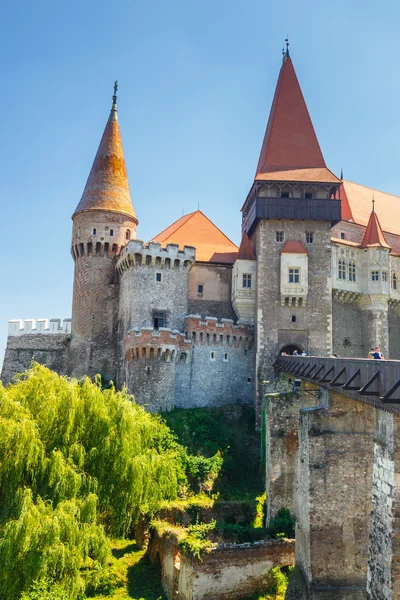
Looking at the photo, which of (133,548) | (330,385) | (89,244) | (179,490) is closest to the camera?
(330,385)

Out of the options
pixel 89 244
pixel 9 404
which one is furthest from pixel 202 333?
pixel 9 404

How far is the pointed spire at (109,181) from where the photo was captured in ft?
115

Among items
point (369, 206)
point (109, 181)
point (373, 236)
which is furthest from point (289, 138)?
point (109, 181)

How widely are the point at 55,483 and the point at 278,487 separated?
29.7ft

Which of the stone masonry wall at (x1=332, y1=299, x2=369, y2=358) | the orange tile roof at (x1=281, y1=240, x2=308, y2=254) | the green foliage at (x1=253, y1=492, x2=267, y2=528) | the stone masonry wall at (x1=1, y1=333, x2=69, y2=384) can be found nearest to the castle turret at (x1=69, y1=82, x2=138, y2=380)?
the stone masonry wall at (x1=1, y1=333, x2=69, y2=384)

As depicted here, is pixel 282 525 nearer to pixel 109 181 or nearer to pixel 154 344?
pixel 154 344

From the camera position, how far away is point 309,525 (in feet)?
52.0

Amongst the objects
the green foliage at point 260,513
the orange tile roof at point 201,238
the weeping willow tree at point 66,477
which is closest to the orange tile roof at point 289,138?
the orange tile roof at point 201,238

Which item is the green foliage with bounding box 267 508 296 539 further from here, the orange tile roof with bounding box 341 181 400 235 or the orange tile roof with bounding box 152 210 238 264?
the orange tile roof with bounding box 341 181 400 235

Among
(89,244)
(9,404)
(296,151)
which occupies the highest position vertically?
(296,151)

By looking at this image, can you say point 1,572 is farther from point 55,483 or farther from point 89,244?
point 89,244

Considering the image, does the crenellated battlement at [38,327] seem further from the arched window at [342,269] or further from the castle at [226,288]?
the arched window at [342,269]

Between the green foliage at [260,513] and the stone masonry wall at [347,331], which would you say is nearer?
the green foliage at [260,513]

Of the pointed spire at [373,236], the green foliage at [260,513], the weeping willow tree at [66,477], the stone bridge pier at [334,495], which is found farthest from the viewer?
the pointed spire at [373,236]
